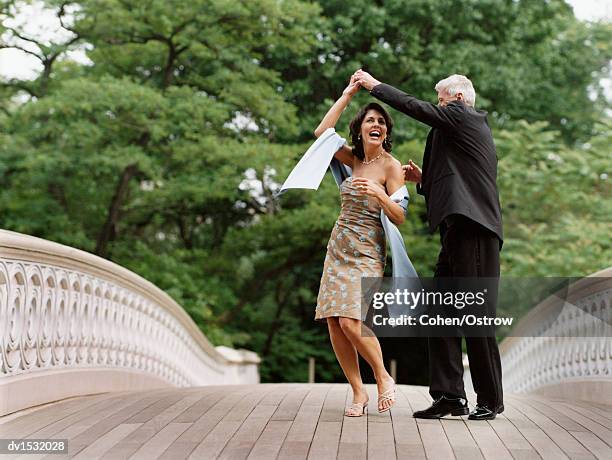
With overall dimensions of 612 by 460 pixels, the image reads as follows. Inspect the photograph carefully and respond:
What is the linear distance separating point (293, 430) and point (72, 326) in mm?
2566

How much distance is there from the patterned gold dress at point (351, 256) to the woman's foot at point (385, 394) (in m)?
0.42

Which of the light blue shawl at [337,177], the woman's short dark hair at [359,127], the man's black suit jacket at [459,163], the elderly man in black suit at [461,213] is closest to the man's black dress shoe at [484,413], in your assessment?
the elderly man in black suit at [461,213]

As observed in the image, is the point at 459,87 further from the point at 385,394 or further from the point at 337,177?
the point at 385,394

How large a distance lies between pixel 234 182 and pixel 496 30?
744 cm

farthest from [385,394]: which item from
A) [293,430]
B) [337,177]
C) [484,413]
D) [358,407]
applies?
[337,177]

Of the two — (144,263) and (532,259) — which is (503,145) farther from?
(144,263)

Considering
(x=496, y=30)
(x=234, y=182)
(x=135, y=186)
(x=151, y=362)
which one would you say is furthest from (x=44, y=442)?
(x=496, y=30)

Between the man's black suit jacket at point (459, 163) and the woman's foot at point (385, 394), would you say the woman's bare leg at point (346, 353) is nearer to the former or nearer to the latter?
the woman's foot at point (385, 394)

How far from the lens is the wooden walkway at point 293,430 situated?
4.07 m

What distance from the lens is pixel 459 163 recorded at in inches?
199

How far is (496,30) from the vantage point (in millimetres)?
19688

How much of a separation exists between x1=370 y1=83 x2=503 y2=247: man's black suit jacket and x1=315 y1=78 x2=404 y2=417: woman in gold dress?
1.00 ft

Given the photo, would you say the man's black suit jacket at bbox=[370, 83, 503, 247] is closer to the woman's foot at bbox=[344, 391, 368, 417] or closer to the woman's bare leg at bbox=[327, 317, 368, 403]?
the woman's bare leg at bbox=[327, 317, 368, 403]

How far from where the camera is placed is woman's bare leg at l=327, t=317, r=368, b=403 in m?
5.34
